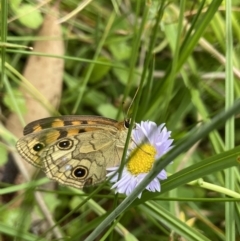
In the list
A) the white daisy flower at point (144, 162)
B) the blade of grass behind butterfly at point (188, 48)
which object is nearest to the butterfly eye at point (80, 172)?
the white daisy flower at point (144, 162)

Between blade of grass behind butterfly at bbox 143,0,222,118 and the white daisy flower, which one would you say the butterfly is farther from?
blade of grass behind butterfly at bbox 143,0,222,118

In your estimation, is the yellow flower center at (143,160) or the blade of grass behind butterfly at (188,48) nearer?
the yellow flower center at (143,160)

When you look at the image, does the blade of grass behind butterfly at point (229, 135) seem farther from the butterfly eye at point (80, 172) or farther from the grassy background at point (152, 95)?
the butterfly eye at point (80, 172)

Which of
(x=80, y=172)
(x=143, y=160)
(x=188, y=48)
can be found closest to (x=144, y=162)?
(x=143, y=160)

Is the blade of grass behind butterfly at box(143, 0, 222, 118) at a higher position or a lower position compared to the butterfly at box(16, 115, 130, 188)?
higher

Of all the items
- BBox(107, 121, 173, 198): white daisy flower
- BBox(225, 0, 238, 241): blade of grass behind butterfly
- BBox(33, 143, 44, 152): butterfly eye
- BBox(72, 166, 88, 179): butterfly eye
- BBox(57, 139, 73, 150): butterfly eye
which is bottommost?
BBox(33, 143, 44, 152): butterfly eye

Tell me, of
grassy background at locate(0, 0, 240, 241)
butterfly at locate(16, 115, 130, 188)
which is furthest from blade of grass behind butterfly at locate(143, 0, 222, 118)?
butterfly at locate(16, 115, 130, 188)
